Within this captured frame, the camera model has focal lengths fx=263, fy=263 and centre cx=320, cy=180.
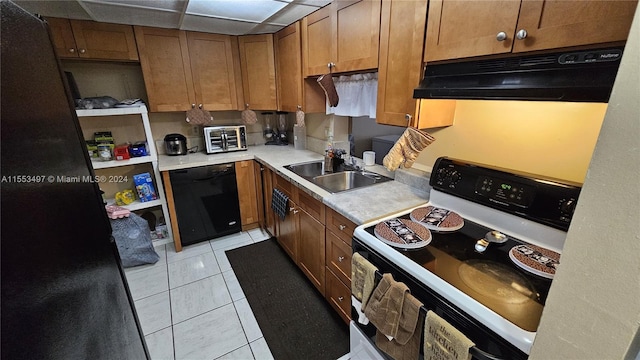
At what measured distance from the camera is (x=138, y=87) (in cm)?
261

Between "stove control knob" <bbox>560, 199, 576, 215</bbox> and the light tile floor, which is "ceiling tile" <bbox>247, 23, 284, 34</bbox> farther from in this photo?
"stove control knob" <bbox>560, 199, 576, 215</bbox>

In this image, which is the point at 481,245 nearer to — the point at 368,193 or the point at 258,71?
the point at 368,193

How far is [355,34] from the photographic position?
5.33ft

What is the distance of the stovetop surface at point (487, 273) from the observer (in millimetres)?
780

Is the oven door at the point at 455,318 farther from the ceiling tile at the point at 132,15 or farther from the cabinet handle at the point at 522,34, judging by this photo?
the ceiling tile at the point at 132,15

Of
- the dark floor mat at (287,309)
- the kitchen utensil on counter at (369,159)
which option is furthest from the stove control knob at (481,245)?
the kitchen utensil on counter at (369,159)

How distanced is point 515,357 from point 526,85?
0.82 meters

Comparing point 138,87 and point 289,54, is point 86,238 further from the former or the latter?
point 138,87

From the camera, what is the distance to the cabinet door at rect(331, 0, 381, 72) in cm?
149

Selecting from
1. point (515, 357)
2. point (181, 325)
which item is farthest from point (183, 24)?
point (515, 357)

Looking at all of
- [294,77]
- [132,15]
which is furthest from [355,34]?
[132,15]

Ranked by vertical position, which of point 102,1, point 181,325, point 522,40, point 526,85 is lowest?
point 181,325

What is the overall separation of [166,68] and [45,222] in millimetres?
2341

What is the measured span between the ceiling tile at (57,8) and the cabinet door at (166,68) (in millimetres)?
382
